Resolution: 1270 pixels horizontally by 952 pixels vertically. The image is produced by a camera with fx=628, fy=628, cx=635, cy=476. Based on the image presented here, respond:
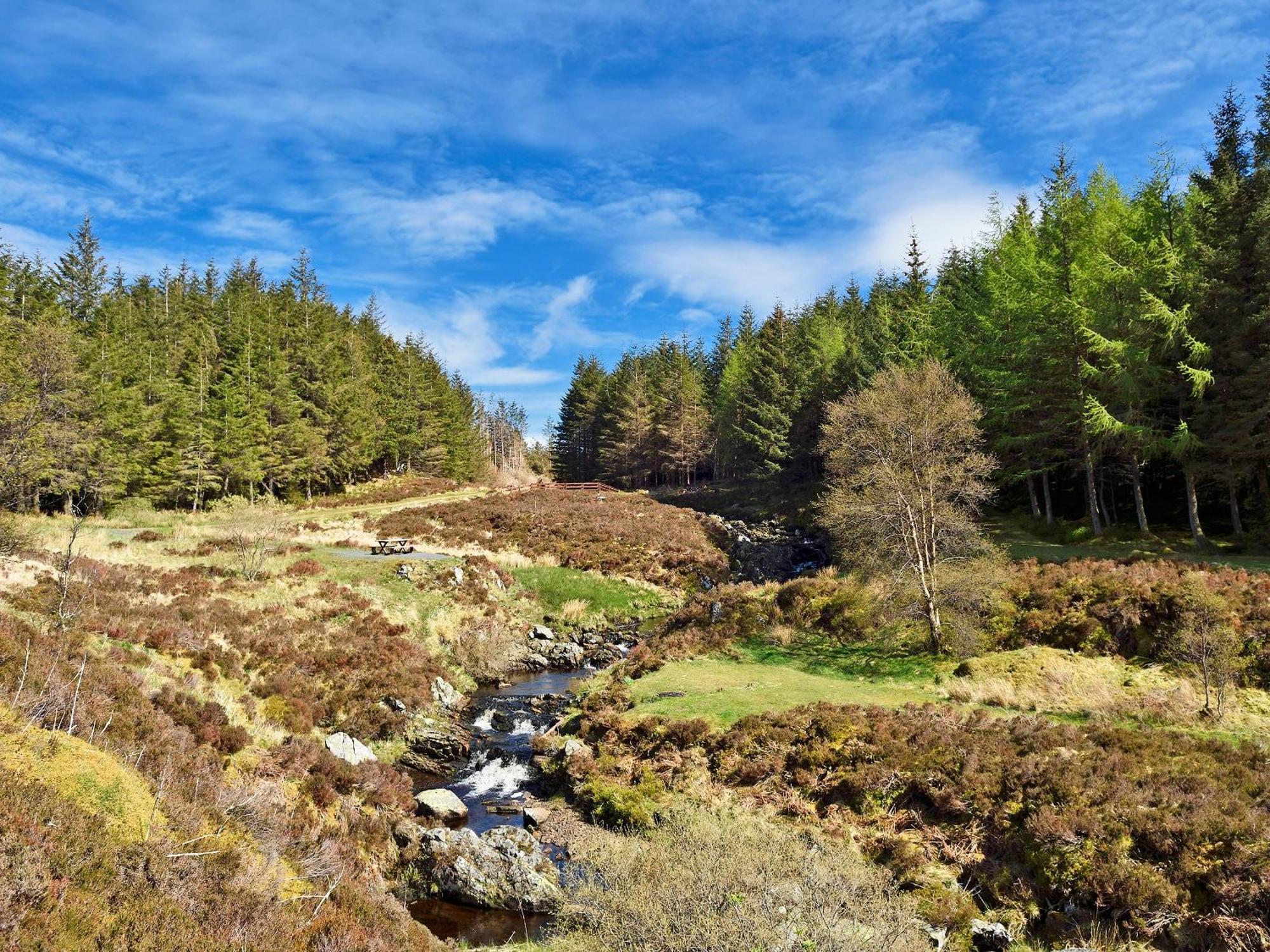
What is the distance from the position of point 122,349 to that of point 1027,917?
2486 inches

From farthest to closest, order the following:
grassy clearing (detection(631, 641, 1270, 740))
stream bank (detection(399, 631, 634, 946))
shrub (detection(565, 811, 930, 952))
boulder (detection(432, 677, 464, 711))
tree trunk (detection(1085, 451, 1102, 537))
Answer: tree trunk (detection(1085, 451, 1102, 537)), boulder (detection(432, 677, 464, 711)), grassy clearing (detection(631, 641, 1270, 740)), stream bank (detection(399, 631, 634, 946)), shrub (detection(565, 811, 930, 952))

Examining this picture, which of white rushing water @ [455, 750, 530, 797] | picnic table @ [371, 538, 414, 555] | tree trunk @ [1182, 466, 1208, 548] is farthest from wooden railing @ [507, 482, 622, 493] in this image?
tree trunk @ [1182, 466, 1208, 548]

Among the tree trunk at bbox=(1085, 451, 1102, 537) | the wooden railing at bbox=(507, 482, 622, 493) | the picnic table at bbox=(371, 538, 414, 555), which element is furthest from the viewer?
the wooden railing at bbox=(507, 482, 622, 493)

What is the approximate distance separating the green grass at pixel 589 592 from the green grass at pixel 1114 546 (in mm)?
18293

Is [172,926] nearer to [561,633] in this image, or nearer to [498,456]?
[561,633]

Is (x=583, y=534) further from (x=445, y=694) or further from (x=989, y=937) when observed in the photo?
(x=989, y=937)

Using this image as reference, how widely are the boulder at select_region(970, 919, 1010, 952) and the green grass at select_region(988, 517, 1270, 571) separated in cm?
1894

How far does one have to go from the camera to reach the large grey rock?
16.8 m

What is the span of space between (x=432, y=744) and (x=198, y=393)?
44894mm

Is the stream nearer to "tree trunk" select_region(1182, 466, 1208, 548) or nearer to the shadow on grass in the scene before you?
the shadow on grass

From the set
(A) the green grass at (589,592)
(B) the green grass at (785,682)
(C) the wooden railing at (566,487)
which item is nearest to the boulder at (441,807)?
(B) the green grass at (785,682)

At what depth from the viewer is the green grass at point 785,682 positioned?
17.3 m

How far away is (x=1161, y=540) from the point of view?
93.1 feet

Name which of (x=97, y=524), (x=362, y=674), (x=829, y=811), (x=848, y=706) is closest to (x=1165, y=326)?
(x=848, y=706)
